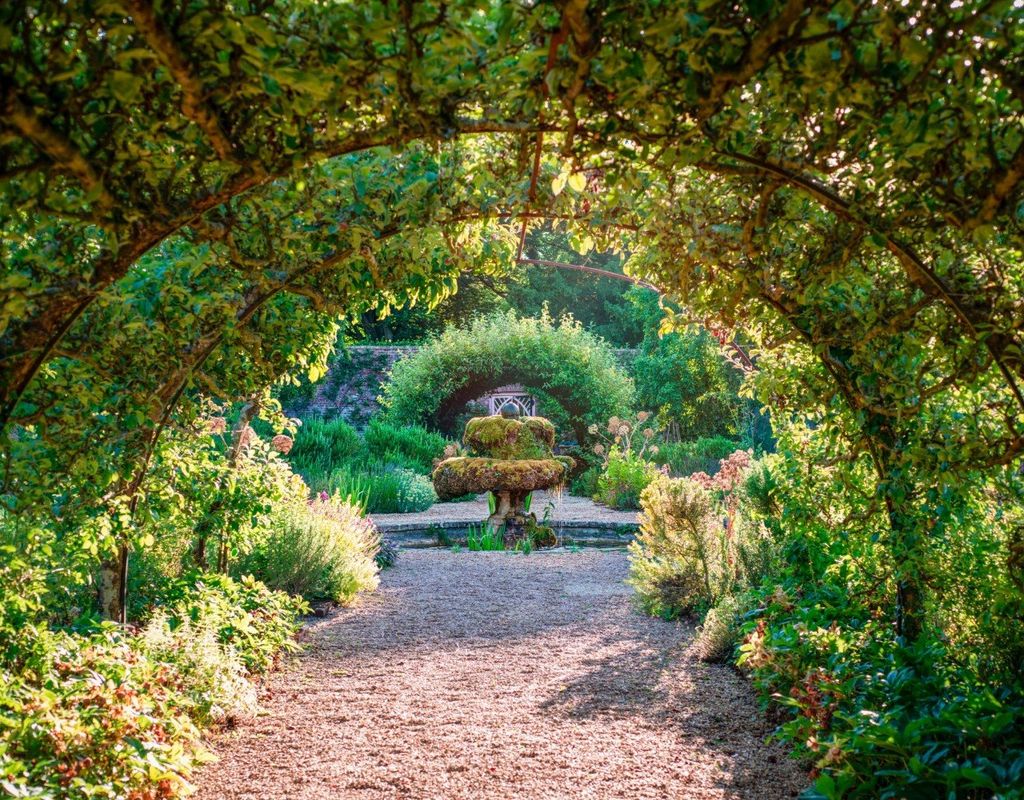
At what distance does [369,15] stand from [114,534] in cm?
251

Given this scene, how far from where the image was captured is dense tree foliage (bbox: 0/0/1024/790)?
1.55 m

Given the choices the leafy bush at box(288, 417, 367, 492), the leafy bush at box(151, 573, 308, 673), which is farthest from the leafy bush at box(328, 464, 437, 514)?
the leafy bush at box(151, 573, 308, 673)

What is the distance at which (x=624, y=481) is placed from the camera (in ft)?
40.6

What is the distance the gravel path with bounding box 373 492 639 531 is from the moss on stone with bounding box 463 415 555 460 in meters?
0.91

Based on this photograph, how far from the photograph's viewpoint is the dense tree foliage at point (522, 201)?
1.55 meters

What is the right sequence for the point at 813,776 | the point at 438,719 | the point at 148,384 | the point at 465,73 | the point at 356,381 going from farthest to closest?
the point at 356,381 → the point at 438,719 → the point at 148,384 → the point at 813,776 → the point at 465,73

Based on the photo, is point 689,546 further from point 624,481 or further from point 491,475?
point 624,481

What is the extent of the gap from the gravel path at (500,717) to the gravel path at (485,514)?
4.05 metres

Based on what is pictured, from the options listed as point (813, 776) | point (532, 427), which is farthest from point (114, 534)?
point (532, 427)

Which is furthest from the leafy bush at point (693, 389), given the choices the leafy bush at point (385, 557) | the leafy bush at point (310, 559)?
the leafy bush at point (310, 559)

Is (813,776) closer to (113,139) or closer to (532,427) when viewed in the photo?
(113,139)

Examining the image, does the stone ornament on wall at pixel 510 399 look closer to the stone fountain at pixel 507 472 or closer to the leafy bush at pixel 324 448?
the leafy bush at pixel 324 448

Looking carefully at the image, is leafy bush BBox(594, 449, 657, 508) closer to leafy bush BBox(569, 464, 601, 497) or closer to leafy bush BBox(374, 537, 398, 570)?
leafy bush BBox(569, 464, 601, 497)

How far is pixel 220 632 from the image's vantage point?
3910mm
